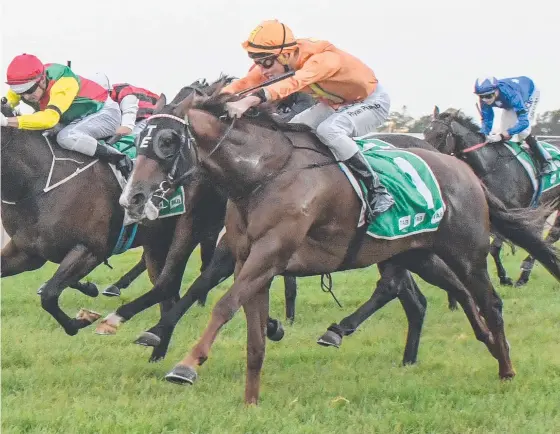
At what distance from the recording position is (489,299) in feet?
19.6

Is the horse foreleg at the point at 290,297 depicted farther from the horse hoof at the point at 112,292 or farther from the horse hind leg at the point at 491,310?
the horse hind leg at the point at 491,310

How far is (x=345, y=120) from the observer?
562 cm

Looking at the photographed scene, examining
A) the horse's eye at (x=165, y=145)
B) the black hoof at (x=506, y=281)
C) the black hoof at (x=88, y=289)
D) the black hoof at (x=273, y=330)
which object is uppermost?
the horse's eye at (x=165, y=145)

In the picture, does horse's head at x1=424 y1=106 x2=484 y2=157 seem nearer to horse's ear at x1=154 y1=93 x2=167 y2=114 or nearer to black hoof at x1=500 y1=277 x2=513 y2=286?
black hoof at x1=500 y1=277 x2=513 y2=286

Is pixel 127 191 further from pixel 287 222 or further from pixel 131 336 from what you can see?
pixel 131 336

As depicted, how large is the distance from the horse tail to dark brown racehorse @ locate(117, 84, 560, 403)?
0.52 m

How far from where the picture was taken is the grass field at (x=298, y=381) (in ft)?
15.1

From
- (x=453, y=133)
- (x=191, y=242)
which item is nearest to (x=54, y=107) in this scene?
(x=191, y=242)

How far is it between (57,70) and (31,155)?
2.13 feet

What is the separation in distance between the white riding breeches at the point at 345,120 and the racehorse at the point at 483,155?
146 inches

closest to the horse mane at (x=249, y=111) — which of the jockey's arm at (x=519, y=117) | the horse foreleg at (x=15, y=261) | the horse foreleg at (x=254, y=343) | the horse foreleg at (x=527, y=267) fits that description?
the horse foreleg at (x=254, y=343)

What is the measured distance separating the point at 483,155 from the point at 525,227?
10.8 ft

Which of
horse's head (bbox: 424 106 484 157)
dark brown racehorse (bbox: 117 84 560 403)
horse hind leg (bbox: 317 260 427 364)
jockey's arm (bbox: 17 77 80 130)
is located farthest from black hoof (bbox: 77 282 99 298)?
horse's head (bbox: 424 106 484 157)

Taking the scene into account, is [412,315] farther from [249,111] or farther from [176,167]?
[176,167]
